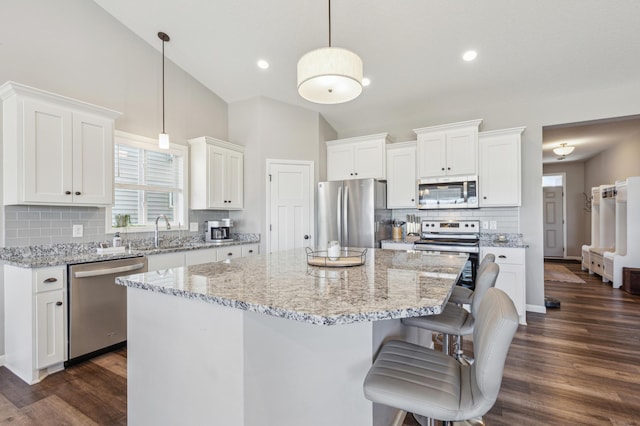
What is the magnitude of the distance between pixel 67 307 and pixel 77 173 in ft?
3.86

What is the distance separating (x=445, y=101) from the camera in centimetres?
433

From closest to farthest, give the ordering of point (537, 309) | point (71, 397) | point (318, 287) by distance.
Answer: point (318, 287) → point (71, 397) → point (537, 309)

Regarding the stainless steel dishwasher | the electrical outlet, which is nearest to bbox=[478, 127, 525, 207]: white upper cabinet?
the stainless steel dishwasher

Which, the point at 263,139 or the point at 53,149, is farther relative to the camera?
the point at 263,139

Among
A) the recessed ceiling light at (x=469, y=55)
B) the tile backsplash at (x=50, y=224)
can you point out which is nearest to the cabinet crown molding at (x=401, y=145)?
the recessed ceiling light at (x=469, y=55)

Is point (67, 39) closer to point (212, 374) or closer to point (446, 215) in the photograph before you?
point (212, 374)

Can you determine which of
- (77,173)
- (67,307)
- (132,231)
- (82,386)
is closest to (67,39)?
(77,173)

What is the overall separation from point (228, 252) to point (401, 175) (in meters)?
2.61

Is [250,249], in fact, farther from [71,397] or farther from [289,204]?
[71,397]

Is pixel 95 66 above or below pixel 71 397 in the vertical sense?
above

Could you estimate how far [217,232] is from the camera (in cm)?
435

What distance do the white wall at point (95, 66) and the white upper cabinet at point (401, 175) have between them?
2754 millimetres

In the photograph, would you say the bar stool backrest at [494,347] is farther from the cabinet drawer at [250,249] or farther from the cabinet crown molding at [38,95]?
the cabinet drawer at [250,249]

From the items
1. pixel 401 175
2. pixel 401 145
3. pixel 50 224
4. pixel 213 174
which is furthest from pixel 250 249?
pixel 401 145
